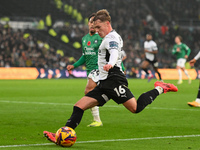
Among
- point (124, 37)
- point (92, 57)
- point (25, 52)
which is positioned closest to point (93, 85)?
point (92, 57)

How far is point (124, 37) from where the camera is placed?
44844 mm

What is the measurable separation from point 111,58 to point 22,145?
178 cm

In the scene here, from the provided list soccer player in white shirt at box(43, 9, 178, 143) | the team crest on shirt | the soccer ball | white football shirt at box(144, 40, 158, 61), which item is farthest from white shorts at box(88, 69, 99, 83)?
white football shirt at box(144, 40, 158, 61)

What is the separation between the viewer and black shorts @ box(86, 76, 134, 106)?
6992 millimetres

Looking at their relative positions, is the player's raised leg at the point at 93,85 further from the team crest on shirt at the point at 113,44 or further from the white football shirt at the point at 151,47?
the white football shirt at the point at 151,47

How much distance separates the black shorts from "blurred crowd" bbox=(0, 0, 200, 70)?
27.9 metres

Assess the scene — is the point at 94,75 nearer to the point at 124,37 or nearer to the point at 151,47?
the point at 151,47

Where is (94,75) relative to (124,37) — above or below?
below

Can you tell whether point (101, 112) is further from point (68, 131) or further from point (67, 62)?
point (67, 62)

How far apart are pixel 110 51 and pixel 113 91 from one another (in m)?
0.65

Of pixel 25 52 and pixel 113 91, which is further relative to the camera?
pixel 25 52

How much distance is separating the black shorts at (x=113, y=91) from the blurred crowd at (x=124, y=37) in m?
27.9

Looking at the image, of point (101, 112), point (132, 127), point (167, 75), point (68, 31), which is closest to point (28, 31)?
point (68, 31)

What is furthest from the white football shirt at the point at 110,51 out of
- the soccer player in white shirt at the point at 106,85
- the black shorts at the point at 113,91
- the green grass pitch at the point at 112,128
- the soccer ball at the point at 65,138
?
the green grass pitch at the point at 112,128
